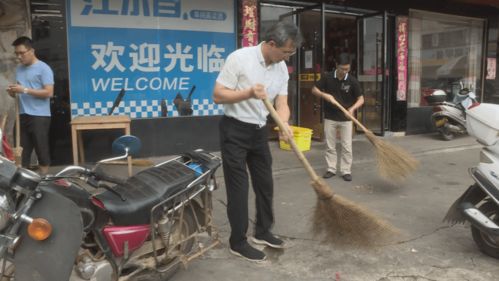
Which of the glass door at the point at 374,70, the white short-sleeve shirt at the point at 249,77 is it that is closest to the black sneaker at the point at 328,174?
the white short-sleeve shirt at the point at 249,77

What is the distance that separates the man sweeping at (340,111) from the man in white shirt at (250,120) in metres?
2.46

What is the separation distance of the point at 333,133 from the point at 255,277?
3.17 metres

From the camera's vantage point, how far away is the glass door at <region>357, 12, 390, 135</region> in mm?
9141

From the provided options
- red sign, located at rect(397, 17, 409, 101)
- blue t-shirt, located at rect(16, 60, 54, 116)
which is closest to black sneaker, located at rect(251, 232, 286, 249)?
blue t-shirt, located at rect(16, 60, 54, 116)

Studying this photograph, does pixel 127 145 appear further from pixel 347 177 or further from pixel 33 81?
pixel 347 177

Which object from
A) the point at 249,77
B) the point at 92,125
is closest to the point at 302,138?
the point at 92,125

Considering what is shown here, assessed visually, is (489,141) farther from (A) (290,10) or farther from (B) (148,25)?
(A) (290,10)

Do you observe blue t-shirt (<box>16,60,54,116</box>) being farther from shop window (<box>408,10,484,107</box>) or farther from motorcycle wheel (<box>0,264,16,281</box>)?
shop window (<box>408,10,484,107</box>)

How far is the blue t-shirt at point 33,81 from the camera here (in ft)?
17.0

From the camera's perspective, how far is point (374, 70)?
30.8ft

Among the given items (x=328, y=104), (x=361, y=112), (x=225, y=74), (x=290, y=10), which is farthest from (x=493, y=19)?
(x=225, y=74)

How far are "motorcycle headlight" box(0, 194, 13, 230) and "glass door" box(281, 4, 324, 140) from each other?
22.1 ft

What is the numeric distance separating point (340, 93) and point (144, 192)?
12.6 feet

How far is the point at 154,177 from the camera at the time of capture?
3.04m
